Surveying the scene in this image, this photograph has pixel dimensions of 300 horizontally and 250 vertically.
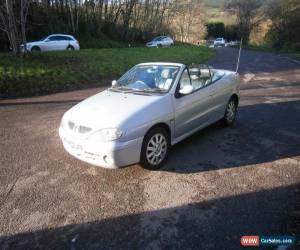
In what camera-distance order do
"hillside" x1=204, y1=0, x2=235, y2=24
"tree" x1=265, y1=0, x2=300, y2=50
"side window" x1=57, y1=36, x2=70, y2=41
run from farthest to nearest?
"hillside" x1=204, y1=0, x2=235, y2=24, "tree" x1=265, y1=0, x2=300, y2=50, "side window" x1=57, y1=36, x2=70, y2=41

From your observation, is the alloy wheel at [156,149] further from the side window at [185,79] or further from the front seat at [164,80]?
the side window at [185,79]

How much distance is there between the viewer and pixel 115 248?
3.38 meters

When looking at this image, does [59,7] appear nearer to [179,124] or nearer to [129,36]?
[129,36]

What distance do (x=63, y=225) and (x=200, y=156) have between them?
2.73 m

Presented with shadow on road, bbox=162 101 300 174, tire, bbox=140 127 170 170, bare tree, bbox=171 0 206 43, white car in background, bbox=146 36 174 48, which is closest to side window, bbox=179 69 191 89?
tire, bbox=140 127 170 170

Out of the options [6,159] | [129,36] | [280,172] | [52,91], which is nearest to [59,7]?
[129,36]

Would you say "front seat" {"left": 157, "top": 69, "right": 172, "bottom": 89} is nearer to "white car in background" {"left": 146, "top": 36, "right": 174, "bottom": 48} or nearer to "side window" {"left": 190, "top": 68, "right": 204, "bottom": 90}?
"side window" {"left": 190, "top": 68, "right": 204, "bottom": 90}

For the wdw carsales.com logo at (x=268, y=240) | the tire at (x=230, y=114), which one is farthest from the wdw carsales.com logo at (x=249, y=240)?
the tire at (x=230, y=114)

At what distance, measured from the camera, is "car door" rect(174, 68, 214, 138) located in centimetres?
549

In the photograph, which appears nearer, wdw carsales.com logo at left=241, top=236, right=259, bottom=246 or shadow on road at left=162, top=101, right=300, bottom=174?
wdw carsales.com logo at left=241, top=236, right=259, bottom=246

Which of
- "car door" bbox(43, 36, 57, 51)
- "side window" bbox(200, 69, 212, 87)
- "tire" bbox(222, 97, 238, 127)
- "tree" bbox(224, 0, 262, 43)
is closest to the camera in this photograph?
"side window" bbox(200, 69, 212, 87)

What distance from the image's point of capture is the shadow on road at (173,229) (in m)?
3.45

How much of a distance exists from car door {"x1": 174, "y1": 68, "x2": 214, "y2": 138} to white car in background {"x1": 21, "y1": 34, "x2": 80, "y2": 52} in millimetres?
17343

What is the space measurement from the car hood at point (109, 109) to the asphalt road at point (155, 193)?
84cm
